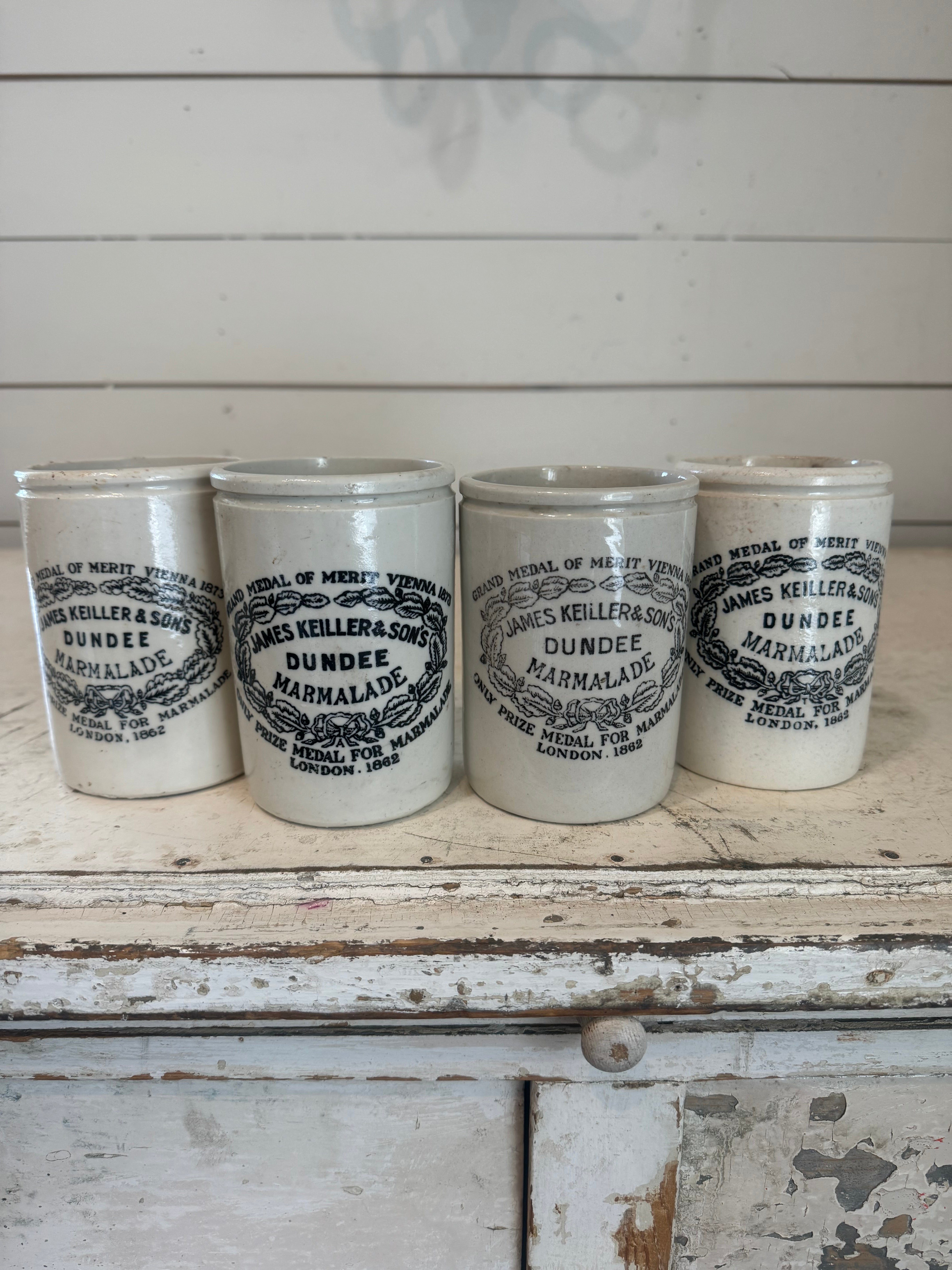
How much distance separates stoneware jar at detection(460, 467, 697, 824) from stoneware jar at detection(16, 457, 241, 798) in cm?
17

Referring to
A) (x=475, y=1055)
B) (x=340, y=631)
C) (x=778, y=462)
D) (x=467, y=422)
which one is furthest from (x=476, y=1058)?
(x=467, y=422)

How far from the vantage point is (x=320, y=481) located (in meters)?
0.46

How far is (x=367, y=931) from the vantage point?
43 cm

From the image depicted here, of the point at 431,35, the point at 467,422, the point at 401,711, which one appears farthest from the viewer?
the point at 467,422

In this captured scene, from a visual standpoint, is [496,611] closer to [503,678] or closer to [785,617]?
[503,678]

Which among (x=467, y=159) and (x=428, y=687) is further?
(x=467, y=159)

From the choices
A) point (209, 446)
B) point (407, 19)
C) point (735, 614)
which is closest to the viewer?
point (735, 614)

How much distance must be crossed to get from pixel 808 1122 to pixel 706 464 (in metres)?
0.40

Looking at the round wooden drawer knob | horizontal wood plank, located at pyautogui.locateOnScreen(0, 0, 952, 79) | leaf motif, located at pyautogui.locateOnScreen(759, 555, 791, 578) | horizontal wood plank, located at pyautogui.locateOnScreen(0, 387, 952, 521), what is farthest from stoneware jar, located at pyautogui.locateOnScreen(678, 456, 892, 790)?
horizontal wood plank, located at pyautogui.locateOnScreen(0, 0, 952, 79)

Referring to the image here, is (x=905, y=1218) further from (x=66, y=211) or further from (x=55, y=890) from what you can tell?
(x=66, y=211)

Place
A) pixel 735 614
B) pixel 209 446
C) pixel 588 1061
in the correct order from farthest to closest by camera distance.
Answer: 1. pixel 209 446
2. pixel 735 614
3. pixel 588 1061

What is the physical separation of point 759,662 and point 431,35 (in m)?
0.76

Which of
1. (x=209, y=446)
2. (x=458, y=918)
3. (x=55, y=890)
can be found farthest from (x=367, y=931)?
(x=209, y=446)

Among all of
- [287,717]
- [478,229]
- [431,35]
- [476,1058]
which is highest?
[431,35]
